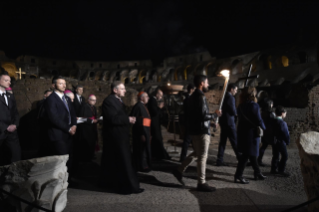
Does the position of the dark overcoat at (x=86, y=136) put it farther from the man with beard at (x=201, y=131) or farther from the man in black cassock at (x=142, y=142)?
the man with beard at (x=201, y=131)

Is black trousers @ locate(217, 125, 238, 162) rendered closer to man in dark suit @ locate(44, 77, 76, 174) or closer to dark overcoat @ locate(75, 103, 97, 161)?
man in dark suit @ locate(44, 77, 76, 174)

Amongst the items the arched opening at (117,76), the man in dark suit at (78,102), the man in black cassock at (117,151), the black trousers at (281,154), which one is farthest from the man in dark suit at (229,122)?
the arched opening at (117,76)

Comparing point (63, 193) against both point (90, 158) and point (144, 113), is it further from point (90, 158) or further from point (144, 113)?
point (90, 158)

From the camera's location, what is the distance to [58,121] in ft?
11.4

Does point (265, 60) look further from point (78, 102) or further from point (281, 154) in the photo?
point (78, 102)

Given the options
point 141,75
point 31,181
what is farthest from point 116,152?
point 141,75

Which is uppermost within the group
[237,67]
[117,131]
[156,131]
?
[237,67]

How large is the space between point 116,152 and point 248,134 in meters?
2.56

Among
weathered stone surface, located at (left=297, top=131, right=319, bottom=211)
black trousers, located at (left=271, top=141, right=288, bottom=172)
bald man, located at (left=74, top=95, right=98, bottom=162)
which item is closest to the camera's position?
weathered stone surface, located at (left=297, top=131, right=319, bottom=211)

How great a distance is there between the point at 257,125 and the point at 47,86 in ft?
28.6

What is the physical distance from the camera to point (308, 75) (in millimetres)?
19594

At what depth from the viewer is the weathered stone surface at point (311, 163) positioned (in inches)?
92.9

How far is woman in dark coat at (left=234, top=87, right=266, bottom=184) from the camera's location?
12.8 feet

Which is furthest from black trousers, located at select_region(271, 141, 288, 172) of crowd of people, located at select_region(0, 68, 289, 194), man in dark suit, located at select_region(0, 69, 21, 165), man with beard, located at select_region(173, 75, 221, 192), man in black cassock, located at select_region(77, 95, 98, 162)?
man in dark suit, located at select_region(0, 69, 21, 165)
